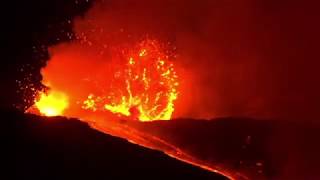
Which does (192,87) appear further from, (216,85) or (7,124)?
(7,124)

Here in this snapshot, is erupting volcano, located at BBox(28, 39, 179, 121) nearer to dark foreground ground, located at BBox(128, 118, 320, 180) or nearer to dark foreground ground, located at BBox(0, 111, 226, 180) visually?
dark foreground ground, located at BBox(128, 118, 320, 180)

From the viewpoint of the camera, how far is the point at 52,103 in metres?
29.9

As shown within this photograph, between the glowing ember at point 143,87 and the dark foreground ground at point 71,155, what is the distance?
44.8 ft

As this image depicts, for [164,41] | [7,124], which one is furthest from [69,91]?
[7,124]

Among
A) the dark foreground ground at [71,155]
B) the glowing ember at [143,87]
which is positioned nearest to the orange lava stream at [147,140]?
the dark foreground ground at [71,155]

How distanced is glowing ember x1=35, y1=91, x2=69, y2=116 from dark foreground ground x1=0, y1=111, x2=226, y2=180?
36.9 feet

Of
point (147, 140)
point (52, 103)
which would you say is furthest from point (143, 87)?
point (147, 140)

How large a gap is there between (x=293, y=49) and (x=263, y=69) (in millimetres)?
1761

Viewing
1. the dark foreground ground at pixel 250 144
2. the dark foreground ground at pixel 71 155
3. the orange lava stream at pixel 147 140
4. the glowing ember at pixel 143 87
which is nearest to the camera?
the dark foreground ground at pixel 71 155

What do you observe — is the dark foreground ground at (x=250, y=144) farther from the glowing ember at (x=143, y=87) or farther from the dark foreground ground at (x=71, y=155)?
the glowing ember at (x=143, y=87)

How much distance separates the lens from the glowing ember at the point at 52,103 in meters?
28.9

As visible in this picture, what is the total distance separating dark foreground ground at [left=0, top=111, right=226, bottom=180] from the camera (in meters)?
15.6

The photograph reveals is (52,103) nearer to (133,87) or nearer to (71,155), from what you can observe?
(133,87)

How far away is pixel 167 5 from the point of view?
3588 centimetres
